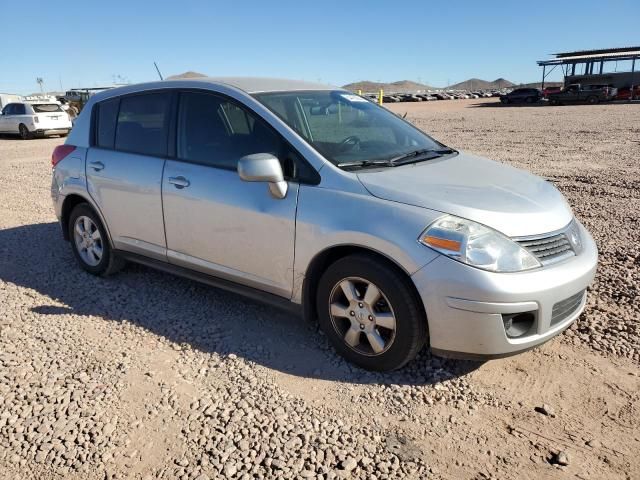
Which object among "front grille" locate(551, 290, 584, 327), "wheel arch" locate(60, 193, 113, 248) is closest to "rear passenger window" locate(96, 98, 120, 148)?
"wheel arch" locate(60, 193, 113, 248)

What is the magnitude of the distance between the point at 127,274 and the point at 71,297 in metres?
0.62

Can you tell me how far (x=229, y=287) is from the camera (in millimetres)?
3969

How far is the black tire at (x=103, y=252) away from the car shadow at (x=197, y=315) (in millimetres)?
88

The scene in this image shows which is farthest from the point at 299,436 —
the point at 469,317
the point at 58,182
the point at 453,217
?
the point at 58,182

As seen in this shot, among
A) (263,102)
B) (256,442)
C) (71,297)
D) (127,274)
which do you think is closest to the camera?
(256,442)

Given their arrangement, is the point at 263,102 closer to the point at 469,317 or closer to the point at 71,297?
the point at 469,317

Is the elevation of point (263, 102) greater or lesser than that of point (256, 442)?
greater

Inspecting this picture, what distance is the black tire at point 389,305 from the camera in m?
3.06

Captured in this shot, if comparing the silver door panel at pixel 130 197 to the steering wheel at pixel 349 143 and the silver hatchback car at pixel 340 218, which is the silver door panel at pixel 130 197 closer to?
the silver hatchback car at pixel 340 218

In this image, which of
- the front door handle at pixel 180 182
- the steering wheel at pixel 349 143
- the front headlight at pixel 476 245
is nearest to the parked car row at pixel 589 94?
the steering wheel at pixel 349 143

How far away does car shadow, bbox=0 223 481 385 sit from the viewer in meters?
3.42

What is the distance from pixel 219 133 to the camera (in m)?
3.99

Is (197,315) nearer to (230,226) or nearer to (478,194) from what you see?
(230,226)

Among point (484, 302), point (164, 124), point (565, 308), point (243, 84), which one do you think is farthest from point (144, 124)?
point (565, 308)
